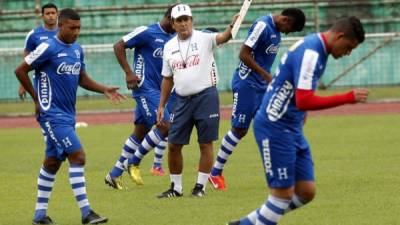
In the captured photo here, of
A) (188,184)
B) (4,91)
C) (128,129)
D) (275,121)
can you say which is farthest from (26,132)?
(275,121)

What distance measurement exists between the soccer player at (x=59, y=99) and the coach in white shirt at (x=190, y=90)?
5.28 ft

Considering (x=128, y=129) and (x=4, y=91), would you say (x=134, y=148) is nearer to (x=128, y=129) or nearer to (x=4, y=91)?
(x=128, y=129)

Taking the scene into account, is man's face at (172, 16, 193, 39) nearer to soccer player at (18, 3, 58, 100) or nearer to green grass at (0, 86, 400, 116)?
soccer player at (18, 3, 58, 100)

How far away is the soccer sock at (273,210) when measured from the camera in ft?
28.9

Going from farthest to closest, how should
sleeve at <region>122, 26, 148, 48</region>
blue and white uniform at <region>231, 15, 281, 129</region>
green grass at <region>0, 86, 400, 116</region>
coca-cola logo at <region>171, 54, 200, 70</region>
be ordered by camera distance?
green grass at <region>0, 86, 400, 116</region> < sleeve at <region>122, 26, 148, 48</region> < blue and white uniform at <region>231, 15, 281, 129</region> < coca-cola logo at <region>171, 54, 200, 70</region>

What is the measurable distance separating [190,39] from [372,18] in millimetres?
22431

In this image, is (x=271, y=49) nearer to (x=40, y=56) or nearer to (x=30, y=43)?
(x=40, y=56)

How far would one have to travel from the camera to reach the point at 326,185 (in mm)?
13180

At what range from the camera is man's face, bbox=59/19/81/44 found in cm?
1084

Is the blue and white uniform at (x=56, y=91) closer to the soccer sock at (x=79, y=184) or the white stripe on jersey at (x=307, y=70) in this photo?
the soccer sock at (x=79, y=184)

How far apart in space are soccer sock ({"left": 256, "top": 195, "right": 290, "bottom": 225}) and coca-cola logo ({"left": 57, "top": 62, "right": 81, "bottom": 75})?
313 centimetres

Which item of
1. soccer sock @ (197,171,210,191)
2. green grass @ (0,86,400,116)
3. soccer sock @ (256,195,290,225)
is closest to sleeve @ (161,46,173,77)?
soccer sock @ (197,171,210,191)

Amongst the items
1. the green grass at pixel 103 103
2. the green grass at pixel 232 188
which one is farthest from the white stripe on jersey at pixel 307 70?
the green grass at pixel 103 103

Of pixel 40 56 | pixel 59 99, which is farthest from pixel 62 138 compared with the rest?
pixel 40 56
